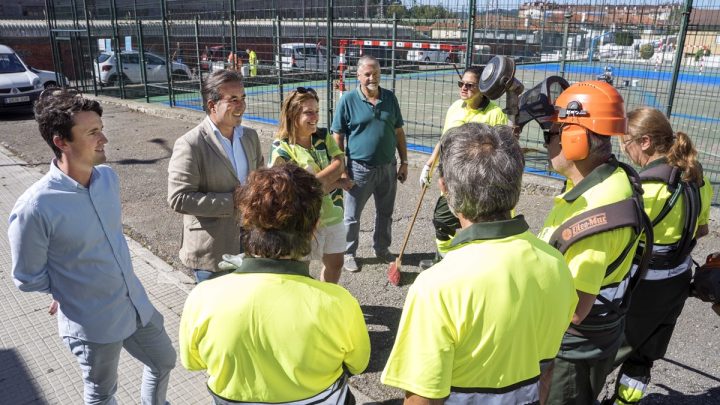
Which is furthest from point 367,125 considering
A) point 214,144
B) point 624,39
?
point 624,39

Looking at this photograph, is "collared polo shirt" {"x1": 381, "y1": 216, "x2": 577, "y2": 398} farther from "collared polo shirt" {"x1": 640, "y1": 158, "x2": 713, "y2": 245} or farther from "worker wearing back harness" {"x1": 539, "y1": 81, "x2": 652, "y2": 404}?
"collared polo shirt" {"x1": 640, "y1": 158, "x2": 713, "y2": 245}

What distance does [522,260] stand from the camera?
1.57m

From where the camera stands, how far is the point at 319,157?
377 cm

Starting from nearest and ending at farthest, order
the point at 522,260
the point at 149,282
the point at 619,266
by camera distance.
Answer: the point at 522,260, the point at 619,266, the point at 149,282

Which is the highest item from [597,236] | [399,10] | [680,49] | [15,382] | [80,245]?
[399,10]

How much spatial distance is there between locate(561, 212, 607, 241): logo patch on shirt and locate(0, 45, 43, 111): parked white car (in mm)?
15473

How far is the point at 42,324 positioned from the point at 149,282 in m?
0.96

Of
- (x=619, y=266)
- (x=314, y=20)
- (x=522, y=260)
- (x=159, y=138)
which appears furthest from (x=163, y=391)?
(x=159, y=138)

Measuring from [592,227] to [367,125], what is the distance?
10.5 feet

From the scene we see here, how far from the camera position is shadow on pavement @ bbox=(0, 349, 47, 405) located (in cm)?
325

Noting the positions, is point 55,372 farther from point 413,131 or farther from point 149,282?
point 413,131

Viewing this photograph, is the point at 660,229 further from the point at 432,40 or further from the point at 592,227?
the point at 432,40

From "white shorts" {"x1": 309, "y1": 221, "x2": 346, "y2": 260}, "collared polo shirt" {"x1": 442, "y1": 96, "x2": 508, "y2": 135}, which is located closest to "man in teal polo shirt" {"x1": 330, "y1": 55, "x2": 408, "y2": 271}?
"collared polo shirt" {"x1": 442, "y1": 96, "x2": 508, "y2": 135}

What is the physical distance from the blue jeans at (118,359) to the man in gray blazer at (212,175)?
0.53m
